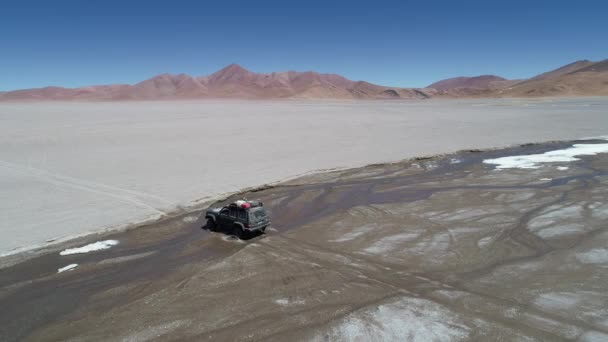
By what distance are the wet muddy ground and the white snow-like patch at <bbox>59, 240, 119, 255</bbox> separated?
0.24 metres

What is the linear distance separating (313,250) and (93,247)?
6.66 m

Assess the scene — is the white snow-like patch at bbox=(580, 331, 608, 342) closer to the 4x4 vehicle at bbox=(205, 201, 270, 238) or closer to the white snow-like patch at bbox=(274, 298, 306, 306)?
the white snow-like patch at bbox=(274, 298, 306, 306)

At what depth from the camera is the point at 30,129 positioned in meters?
39.9

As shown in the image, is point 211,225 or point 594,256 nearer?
point 594,256

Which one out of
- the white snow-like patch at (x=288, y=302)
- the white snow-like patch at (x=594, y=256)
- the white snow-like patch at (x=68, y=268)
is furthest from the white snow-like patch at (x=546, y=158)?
the white snow-like patch at (x=68, y=268)

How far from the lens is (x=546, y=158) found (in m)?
23.5

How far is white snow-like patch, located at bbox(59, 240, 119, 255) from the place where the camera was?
1139 centimetres

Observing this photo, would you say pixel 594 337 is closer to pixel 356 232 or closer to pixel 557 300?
pixel 557 300

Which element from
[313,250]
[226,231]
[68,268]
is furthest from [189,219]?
[313,250]

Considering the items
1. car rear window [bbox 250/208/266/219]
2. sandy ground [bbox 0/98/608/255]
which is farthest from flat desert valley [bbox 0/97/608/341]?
car rear window [bbox 250/208/266/219]

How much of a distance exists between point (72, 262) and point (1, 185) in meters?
11.9

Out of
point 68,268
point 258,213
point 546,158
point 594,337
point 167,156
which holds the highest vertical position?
point 167,156

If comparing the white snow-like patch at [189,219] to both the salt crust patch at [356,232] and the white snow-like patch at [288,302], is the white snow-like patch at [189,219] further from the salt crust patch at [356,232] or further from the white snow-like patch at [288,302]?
the white snow-like patch at [288,302]

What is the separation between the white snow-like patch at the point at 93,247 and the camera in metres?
11.4
